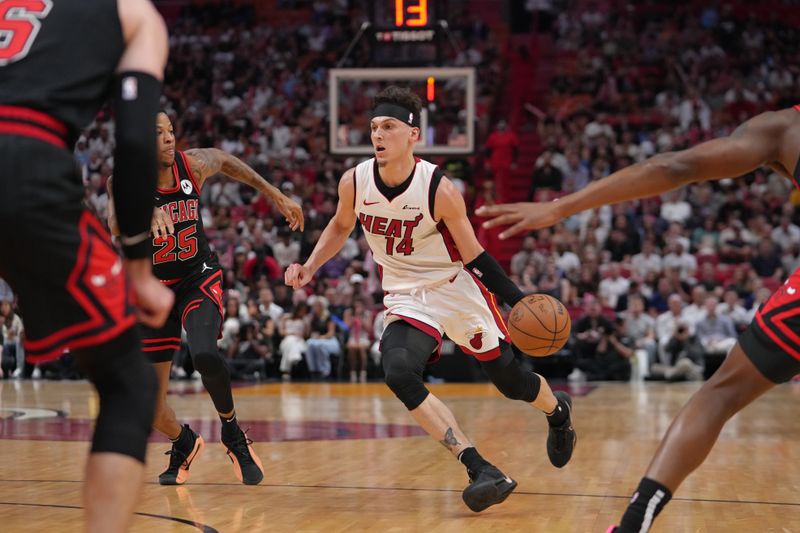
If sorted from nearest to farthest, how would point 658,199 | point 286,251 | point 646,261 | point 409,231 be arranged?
1. point 409,231
2. point 646,261
3. point 286,251
4. point 658,199

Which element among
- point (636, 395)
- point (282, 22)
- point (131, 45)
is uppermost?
point (282, 22)

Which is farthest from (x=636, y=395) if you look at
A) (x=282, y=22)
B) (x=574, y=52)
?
(x=282, y=22)

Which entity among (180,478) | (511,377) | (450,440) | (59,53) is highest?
(59,53)

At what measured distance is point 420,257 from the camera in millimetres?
6023

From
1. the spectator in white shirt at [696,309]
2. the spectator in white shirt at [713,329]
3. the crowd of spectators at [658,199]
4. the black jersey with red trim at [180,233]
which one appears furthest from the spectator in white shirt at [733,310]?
the black jersey with red trim at [180,233]

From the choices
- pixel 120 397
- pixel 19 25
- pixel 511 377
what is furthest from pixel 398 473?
pixel 19 25

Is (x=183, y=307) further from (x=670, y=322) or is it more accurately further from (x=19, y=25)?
(x=670, y=322)

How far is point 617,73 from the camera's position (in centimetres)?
2227

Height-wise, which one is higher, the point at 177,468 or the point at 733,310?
the point at 177,468

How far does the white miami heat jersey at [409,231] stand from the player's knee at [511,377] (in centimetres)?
57

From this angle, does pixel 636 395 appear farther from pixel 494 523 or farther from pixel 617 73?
pixel 617 73

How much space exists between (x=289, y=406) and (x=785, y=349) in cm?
878

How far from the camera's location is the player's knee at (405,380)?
17.9 feet

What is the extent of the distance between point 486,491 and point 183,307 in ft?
7.29
